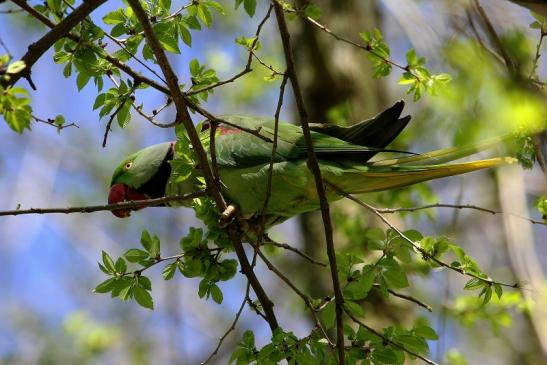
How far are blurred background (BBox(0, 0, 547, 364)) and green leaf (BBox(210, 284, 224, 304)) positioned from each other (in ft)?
2.95

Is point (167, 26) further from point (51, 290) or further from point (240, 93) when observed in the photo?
point (51, 290)

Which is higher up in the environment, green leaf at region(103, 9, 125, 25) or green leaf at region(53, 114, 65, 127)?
green leaf at region(103, 9, 125, 25)

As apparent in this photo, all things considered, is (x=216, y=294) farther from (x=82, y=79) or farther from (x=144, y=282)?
(x=82, y=79)

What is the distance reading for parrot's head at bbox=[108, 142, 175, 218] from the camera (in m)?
3.27

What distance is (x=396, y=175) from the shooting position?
2568 mm

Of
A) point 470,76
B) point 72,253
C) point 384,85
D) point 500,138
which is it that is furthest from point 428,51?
point 72,253

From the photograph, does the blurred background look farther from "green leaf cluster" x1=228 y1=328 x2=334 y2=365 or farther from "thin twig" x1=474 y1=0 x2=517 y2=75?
"green leaf cluster" x1=228 y1=328 x2=334 y2=365

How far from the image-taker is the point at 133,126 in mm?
8578

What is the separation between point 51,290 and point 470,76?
813 centimetres

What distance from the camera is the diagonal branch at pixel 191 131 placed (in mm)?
1838

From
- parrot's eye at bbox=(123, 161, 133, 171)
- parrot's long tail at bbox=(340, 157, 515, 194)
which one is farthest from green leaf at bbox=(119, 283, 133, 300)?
parrot's eye at bbox=(123, 161, 133, 171)

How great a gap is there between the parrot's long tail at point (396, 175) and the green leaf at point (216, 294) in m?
0.76

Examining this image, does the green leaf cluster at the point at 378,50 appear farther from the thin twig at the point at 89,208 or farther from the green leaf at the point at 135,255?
the green leaf at the point at 135,255

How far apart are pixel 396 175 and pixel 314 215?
67.3 inches
